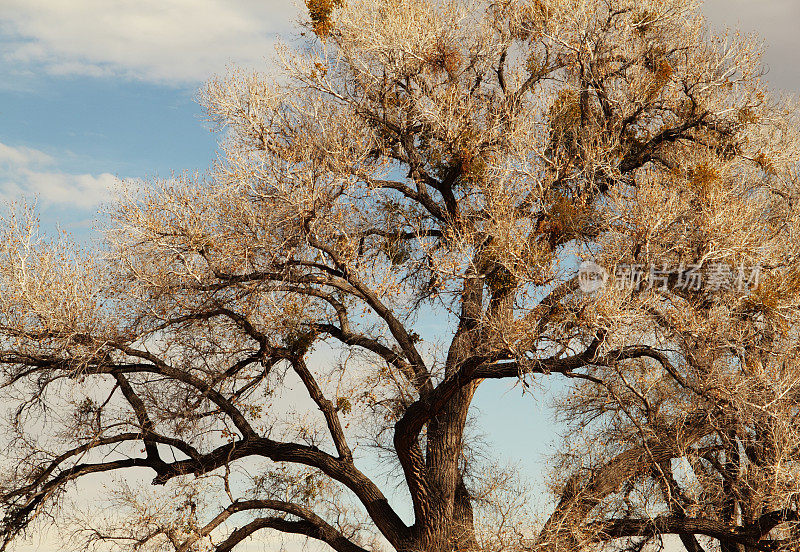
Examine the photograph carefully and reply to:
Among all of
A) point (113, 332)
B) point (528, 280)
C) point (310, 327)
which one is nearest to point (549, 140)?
point (528, 280)

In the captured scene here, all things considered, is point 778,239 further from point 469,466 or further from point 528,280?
point 469,466

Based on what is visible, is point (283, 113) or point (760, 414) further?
point (283, 113)

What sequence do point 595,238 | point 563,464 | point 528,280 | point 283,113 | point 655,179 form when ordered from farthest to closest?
point 563,464 → point 283,113 → point 595,238 → point 655,179 → point 528,280

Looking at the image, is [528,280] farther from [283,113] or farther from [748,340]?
[283,113]

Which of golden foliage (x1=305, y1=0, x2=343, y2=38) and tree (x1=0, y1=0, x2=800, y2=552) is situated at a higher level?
golden foliage (x1=305, y1=0, x2=343, y2=38)

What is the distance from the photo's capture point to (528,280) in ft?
36.6

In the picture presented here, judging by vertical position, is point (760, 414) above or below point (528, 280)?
below

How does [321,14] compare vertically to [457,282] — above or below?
above

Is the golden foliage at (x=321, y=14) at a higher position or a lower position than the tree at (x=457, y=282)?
higher

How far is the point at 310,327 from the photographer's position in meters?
13.7

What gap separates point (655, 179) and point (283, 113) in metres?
6.73

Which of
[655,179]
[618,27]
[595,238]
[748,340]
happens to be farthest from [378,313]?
[618,27]

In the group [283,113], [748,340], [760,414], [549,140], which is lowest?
[760,414]

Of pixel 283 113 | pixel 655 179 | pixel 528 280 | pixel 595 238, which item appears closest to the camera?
pixel 528 280
